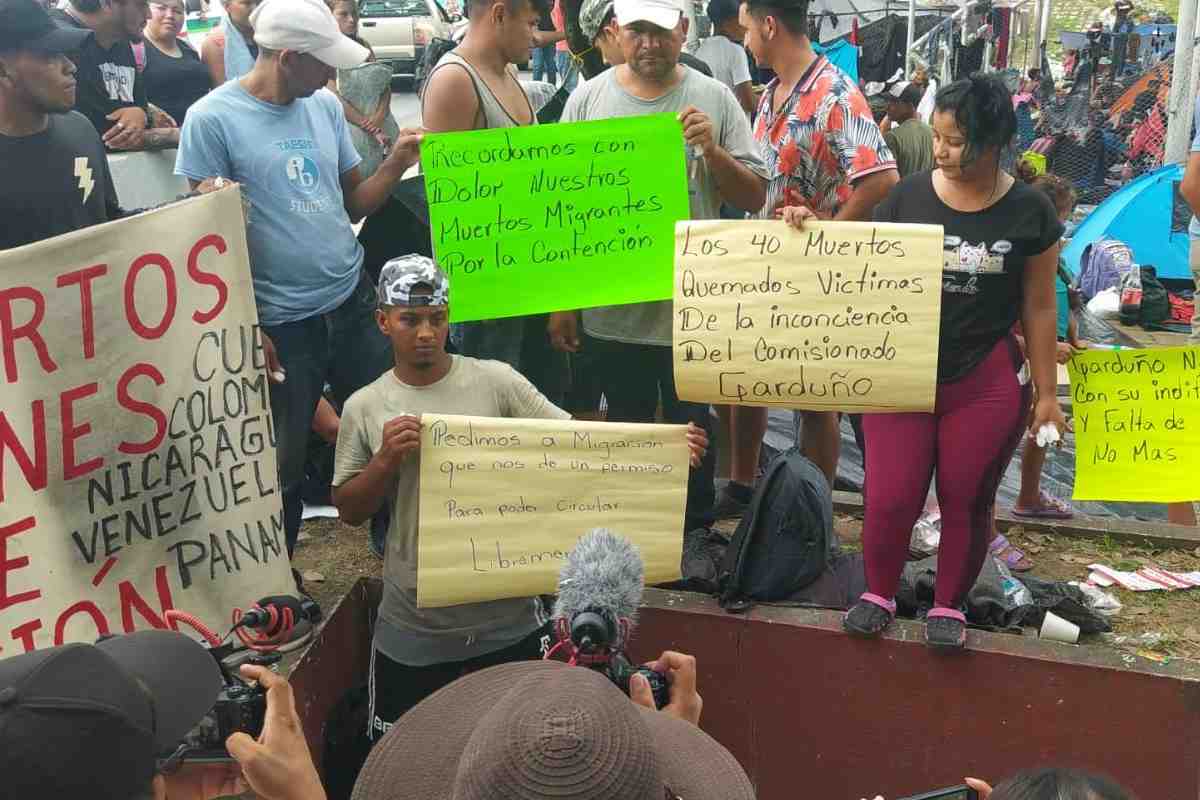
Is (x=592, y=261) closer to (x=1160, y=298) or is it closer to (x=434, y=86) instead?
(x=434, y=86)

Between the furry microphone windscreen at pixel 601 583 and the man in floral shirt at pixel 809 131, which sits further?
the man in floral shirt at pixel 809 131

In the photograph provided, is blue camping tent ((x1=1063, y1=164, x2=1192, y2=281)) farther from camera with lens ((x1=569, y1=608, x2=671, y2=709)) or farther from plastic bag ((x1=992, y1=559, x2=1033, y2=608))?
camera with lens ((x1=569, y1=608, x2=671, y2=709))

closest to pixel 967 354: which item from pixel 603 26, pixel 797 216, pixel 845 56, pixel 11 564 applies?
pixel 797 216

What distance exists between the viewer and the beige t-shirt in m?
3.70

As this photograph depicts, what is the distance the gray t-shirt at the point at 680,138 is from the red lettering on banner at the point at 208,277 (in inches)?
58.7

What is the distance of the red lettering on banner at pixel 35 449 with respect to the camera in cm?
324

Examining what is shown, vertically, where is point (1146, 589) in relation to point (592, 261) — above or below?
below

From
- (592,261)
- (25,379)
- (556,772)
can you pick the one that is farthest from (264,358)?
(556,772)

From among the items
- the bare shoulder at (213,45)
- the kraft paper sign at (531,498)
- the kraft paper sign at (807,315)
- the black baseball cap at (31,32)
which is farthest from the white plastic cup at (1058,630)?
the bare shoulder at (213,45)

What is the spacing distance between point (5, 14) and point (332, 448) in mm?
2197

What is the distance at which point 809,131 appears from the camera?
14.8 feet

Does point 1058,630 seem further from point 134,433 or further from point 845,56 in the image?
point 845,56

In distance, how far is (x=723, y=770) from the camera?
2275 mm

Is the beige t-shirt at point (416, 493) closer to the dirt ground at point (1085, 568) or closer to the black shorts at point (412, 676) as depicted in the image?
the black shorts at point (412, 676)
